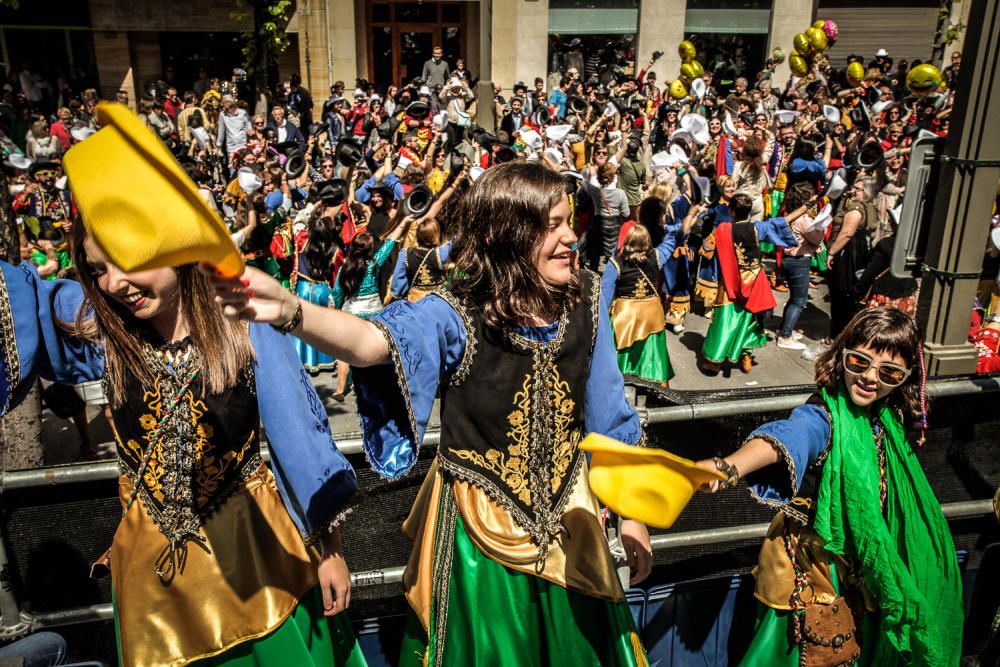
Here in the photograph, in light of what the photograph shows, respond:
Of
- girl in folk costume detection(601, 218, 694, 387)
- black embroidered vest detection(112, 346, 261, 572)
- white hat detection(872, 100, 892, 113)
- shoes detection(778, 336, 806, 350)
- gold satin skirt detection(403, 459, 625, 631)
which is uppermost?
white hat detection(872, 100, 892, 113)

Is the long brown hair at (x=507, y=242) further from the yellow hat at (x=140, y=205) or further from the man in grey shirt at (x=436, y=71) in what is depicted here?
the man in grey shirt at (x=436, y=71)

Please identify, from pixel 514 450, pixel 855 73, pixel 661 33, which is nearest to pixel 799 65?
pixel 855 73

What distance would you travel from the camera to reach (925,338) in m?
4.93

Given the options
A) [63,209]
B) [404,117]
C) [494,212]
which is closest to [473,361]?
→ [494,212]

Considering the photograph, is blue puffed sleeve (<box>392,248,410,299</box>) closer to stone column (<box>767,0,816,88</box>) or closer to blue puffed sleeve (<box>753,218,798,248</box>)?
blue puffed sleeve (<box>753,218,798,248</box>)

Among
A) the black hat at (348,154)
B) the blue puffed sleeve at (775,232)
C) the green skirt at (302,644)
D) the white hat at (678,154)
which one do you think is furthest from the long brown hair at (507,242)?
the black hat at (348,154)

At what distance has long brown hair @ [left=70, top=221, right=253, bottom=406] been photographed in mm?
2064

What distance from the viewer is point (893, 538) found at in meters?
2.58

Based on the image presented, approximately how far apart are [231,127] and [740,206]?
10.1 meters

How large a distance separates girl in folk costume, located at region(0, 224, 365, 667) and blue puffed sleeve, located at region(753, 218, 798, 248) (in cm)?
652

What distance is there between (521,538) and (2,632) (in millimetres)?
1800

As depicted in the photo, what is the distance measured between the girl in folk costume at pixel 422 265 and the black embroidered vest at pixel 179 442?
12.6 feet

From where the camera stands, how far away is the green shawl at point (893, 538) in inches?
98.3

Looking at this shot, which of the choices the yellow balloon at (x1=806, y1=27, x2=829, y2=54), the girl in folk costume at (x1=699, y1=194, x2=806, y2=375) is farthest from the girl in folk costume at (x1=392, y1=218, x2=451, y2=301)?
the yellow balloon at (x1=806, y1=27, x2=829, y2=54)
